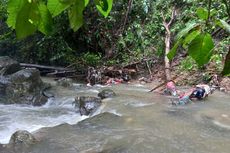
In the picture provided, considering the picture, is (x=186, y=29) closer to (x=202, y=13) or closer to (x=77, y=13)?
(x=202, y=13)

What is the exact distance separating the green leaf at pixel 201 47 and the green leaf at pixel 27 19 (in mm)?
288

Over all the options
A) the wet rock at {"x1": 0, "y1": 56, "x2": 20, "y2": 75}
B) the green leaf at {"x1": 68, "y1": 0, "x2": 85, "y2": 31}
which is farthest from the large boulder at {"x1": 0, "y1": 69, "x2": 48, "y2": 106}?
the green leaf at {"x1": 68, "y1": 0, "x2": 85, "y2": 31}

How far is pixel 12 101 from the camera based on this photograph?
7734mm

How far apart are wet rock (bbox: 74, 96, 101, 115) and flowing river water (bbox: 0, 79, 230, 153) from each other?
0.36 ft

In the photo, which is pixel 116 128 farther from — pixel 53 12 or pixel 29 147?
pixel 53 12

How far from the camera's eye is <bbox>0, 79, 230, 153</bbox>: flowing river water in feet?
15.4

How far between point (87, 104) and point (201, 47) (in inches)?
246

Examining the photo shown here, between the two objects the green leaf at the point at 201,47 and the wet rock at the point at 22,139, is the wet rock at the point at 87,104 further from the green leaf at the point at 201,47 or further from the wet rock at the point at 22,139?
Answer: the green leaf at the point at 201,47

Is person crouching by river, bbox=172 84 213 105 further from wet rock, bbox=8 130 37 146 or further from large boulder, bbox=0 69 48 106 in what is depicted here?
large boulder, bbox=0 69 48 106

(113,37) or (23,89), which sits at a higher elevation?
(113,37)

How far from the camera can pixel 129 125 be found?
553cm

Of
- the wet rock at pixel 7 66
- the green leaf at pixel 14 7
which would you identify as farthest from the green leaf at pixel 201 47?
the wet rock at pixel 7 66

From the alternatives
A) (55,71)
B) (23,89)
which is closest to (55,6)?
(23,89)

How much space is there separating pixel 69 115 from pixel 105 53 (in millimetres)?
4829
